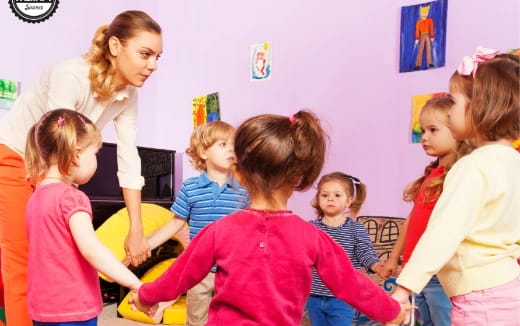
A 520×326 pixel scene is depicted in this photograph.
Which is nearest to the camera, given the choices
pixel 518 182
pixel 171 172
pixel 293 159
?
pixel 293 159

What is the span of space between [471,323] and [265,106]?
292 centimetres

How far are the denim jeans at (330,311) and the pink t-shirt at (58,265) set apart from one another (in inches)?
44.9

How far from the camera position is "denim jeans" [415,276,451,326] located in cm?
206

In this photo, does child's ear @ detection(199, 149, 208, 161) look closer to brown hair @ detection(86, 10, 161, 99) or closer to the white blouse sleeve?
the white blouse sleeve

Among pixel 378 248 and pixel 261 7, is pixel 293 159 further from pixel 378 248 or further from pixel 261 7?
pixel 261 7

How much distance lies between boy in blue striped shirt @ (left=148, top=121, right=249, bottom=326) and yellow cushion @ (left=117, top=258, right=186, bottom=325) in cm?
86

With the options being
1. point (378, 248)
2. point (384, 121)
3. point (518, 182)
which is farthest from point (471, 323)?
point (384, 121)

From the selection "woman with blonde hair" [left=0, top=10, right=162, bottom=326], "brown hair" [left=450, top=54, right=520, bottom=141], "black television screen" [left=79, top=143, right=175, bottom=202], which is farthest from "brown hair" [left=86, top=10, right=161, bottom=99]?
"black television screen" [left=79, top=143, right=175, bottom=202]

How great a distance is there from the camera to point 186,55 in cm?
492

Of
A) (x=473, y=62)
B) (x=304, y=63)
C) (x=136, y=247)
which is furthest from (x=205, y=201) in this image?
(x=304, y=63)

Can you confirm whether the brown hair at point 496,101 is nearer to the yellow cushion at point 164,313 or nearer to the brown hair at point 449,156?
the brown hair at point 449,156

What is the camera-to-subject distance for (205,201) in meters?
2.42

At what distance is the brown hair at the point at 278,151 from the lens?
4.49 feet

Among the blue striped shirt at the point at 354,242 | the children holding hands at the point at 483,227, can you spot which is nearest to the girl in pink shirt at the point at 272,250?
the children holding hands at the point at 483,227
